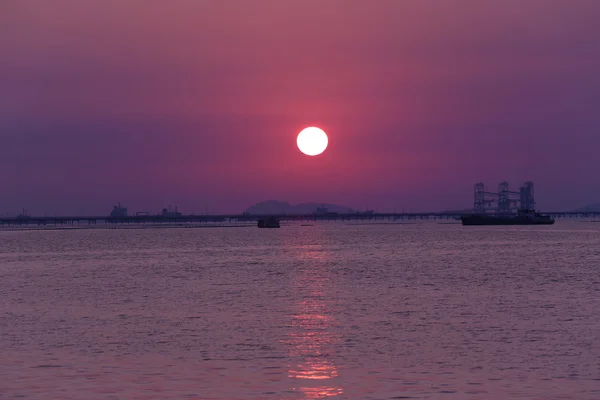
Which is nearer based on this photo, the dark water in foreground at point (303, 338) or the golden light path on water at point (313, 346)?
the golden light path on water at point (313, 346)

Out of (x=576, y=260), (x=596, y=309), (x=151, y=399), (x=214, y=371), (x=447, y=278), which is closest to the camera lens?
(x=151, y=399)

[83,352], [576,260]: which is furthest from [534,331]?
[576,260]

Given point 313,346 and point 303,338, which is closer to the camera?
point 313,346

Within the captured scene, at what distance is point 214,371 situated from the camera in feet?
87.2

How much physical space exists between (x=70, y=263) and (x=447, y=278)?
47850 millimetres

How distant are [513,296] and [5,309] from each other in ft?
89.7

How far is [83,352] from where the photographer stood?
99.2 ft

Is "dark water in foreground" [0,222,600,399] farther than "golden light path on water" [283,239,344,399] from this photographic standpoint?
Yes

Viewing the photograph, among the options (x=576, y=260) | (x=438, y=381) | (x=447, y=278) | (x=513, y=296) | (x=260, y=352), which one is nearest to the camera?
(x=438, y=381)

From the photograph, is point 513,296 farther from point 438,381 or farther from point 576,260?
point 576,260

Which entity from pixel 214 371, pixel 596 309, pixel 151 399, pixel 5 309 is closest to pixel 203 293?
pixel 5 309

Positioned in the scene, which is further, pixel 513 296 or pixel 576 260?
pixel 576 260

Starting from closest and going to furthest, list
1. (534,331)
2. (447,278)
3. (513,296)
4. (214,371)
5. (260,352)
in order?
(214,371), (260,352), (534,331), (513,296), (447,278)

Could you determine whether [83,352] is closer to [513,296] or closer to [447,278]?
[513,296]
